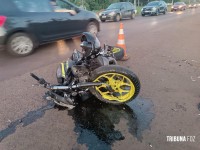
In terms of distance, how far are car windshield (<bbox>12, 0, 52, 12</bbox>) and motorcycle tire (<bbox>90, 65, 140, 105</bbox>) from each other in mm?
4306

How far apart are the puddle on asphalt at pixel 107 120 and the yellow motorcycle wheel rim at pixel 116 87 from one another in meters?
0.16

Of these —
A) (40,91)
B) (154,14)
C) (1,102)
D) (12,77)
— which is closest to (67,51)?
(12,77)

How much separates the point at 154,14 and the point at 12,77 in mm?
21764

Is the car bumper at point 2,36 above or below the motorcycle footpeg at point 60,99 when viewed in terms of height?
above

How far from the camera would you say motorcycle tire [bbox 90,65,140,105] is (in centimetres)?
313

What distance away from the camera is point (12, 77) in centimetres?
475

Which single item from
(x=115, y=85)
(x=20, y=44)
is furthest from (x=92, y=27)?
(x=115, y=85)

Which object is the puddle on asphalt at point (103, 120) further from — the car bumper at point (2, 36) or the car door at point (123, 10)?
the car door at point (123, 10)

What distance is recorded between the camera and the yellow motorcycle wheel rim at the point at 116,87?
324 cm

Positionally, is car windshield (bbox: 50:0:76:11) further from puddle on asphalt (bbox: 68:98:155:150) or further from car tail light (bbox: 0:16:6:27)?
puddle on asphalt (bbox: 68:98:155:150)

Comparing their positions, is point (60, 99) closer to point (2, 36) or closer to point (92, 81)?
point (92, 81)

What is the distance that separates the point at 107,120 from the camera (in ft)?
10.1

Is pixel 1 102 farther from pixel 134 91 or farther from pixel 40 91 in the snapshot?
pixel 134 91

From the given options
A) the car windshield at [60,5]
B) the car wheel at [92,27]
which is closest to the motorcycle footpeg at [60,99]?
the car windshield at [60,5]
